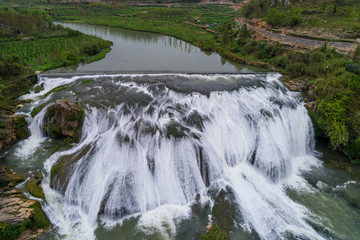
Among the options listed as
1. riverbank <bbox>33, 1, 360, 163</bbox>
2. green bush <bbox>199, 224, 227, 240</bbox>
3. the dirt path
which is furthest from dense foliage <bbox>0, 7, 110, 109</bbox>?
the dirt path

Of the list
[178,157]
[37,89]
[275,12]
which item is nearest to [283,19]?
[275,12]

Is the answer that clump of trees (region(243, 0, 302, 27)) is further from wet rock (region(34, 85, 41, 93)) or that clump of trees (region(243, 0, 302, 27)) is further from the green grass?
wet rock (region(34, 85, 41, 93))

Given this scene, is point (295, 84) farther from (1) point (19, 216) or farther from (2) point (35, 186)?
(1) point (19, 216)

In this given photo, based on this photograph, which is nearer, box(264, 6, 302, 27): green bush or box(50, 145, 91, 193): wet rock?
box(50, 145, 91, 193): wet rock

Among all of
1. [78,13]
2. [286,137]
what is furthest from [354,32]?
[78,13]

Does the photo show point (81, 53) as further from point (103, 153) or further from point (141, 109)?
point (103, 153)

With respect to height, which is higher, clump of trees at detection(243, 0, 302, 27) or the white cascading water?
clump of trees at detection(243, 0, 302, 27)

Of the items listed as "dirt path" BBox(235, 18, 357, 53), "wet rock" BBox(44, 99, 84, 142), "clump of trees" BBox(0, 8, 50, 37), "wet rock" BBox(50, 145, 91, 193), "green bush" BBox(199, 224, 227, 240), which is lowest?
"green bush" BBox(199, 224, 227, 240)
